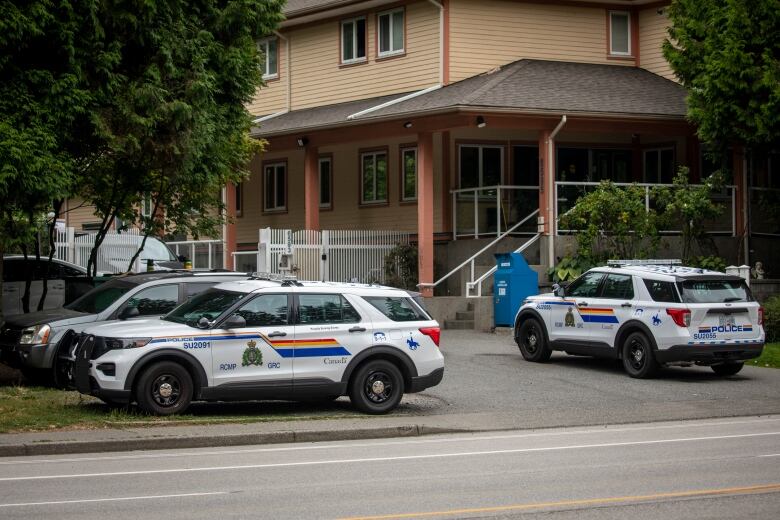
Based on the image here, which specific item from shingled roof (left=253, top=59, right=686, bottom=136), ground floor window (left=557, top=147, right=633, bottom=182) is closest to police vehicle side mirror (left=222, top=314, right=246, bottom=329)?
shingled roof (left=253, top=59, right=686, bottom=136)

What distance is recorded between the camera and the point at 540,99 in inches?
1120

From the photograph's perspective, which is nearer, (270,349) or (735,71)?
(270,349)

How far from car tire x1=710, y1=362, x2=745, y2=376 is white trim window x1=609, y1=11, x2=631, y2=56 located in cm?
1490

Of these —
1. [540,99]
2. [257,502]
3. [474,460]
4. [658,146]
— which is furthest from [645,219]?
[257,502]

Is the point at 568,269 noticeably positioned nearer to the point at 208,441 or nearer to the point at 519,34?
the point at 519,34

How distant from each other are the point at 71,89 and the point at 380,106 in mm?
13239

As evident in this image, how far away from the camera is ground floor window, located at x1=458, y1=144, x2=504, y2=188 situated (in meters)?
31.7

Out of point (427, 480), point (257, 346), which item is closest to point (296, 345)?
point (257, 346)

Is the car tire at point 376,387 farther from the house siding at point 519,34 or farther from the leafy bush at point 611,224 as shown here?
the house siding at point 519,34

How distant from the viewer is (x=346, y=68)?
111ft

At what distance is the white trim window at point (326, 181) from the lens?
35094 millimetres

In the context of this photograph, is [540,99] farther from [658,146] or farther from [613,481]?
[613,481]

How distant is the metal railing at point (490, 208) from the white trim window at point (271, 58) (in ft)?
26.8

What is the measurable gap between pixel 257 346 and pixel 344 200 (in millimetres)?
19720
